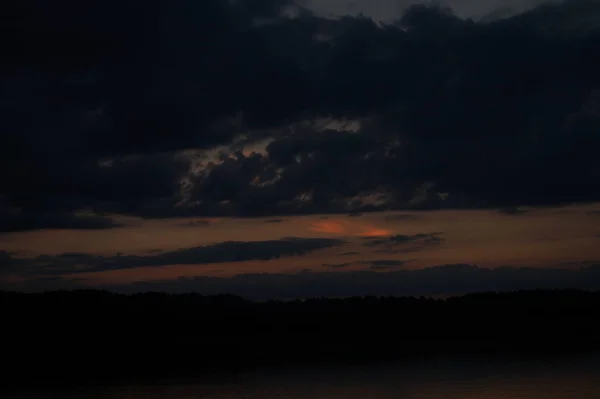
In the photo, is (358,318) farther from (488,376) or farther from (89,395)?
(89,395)

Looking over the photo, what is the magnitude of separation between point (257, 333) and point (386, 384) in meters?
34.8

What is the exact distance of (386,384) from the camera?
1569 inches

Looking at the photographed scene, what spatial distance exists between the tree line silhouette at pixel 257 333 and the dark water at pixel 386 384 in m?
6.46

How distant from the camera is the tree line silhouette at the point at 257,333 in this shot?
57.1 meters

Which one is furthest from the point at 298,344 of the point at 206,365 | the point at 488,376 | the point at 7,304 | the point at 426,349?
the point at 488,376

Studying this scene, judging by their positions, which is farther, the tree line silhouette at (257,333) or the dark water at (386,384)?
the tree line silhouette at (257,333)

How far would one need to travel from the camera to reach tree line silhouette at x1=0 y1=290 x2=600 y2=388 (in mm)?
57062

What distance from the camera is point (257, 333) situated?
73625mm

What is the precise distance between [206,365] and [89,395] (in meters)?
14.8

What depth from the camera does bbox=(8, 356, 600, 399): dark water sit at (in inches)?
1409

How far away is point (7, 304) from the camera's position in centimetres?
6619

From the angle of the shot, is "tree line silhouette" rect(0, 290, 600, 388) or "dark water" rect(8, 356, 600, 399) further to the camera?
"tree line silhouette" rect(0, 290, 600, 388)

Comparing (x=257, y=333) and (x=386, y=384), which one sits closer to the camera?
(x=386, y=384)

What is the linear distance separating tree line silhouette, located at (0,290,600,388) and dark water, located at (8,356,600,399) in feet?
21.2
